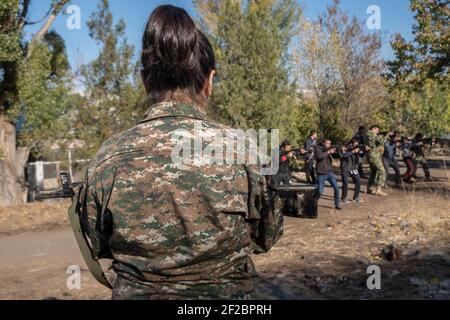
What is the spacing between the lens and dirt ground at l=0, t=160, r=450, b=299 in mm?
4941

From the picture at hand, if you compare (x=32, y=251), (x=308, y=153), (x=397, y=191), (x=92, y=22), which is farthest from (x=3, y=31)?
(x=397, y=191)

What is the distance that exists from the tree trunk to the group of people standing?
8.02 m

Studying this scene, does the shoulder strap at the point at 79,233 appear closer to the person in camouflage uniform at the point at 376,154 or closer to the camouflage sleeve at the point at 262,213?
the camouflage sleeve at the point at 262,213

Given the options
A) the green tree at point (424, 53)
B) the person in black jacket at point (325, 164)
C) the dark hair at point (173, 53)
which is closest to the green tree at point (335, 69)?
the green tree at point (424, 53)

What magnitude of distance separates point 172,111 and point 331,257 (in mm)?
5131

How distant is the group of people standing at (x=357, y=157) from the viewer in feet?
34.6

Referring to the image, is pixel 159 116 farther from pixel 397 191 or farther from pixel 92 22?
pixel 92 22

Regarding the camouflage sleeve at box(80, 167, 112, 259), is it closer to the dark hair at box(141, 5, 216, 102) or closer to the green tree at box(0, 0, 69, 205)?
the dark hair at box(141, 5, 216, 102)

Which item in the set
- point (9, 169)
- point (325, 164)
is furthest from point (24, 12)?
point (325, 164)

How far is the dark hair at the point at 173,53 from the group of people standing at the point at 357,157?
871cm

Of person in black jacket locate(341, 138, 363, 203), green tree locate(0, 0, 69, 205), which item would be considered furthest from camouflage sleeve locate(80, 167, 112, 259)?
green tree locate(0, 0, 69, 205)

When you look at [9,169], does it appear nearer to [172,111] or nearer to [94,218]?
[94,218]

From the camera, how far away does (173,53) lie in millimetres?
1569
